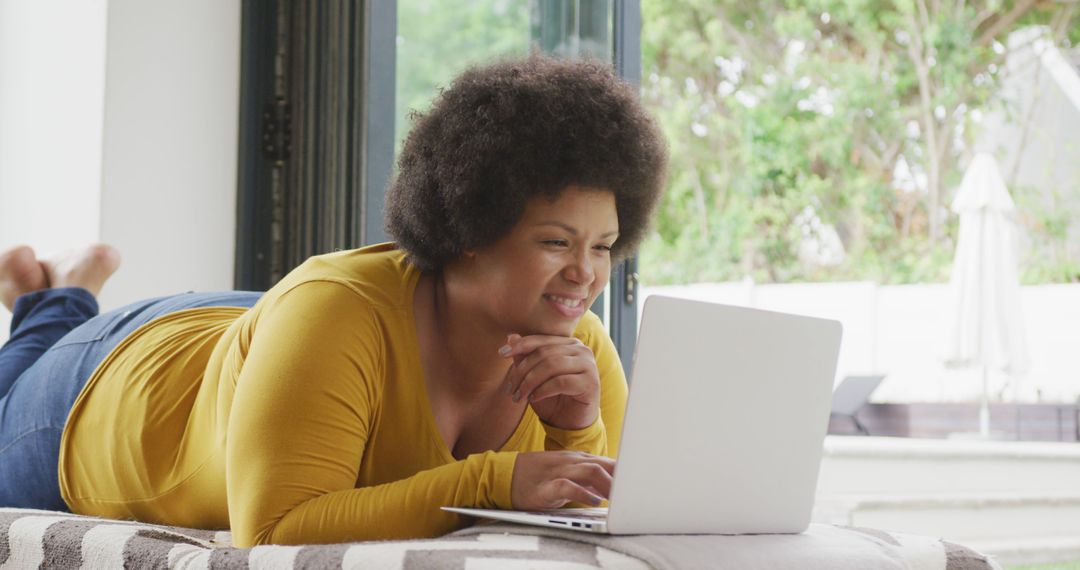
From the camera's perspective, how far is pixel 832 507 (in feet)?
16.2

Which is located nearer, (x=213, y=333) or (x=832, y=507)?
(x=213, y=333)

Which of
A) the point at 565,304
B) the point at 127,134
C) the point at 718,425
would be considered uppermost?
the point at 127,134

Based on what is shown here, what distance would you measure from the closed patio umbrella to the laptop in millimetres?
6206

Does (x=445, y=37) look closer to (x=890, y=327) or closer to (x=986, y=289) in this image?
(x=986, y=289)

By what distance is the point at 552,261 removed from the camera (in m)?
1.50

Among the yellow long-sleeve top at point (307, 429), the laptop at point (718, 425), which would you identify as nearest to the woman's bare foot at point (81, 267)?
the yellow long-sleeve top at point (307, 429)

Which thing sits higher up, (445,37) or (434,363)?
(445,37)

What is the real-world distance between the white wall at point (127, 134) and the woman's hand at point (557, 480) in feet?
6.76

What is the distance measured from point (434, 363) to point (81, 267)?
1.33 m

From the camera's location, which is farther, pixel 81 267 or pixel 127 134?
pixel 127 134

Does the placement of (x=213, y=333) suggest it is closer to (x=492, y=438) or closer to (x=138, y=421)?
(x=138, y=421)

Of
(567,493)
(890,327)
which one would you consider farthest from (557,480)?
(890,327)

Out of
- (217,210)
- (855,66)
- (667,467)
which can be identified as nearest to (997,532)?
(217,210)

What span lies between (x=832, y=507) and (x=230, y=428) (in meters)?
3.93
